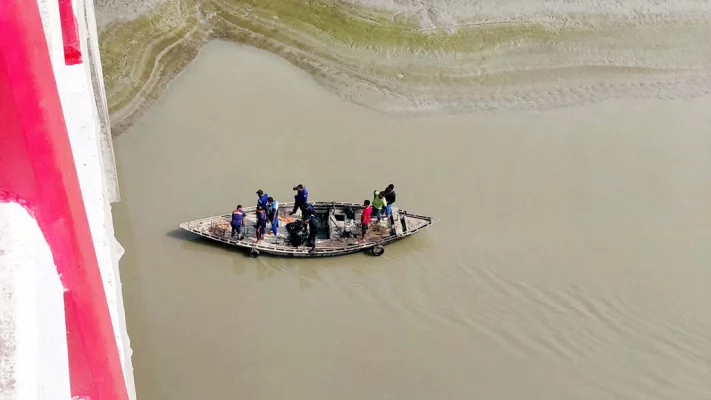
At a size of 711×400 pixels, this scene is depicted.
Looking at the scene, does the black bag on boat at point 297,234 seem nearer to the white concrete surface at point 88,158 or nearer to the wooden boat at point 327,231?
the wooden boat at point 327,231

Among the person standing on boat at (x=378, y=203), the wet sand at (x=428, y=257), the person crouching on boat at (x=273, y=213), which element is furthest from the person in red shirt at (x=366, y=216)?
the person crouching on boat at (x=273, y=213)

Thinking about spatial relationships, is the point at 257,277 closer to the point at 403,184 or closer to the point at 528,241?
the point at 403,184

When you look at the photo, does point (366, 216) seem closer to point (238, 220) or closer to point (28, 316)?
point (238, 220)

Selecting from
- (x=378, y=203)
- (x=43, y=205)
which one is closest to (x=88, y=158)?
(x=43, y=205)

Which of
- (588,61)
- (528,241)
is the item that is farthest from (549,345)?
(588,61)

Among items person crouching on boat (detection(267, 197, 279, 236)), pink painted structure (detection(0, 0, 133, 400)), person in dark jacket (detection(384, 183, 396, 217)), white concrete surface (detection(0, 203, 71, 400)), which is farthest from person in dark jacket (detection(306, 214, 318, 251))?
white concrete surface (detection(0, 203, 71, 400))

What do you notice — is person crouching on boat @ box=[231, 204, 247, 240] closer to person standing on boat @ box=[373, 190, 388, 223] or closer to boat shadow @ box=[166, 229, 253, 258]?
boat shadow @ box=[166, 229, 253, 258]
